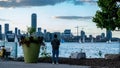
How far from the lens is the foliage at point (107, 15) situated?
3203 cm

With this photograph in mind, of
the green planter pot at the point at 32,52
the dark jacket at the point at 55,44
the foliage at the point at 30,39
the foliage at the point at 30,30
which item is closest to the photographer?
the dark jacket at the point at 55,44

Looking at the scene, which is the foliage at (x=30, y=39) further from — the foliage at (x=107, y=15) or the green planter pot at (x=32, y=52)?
the foliage at (x=107, y=15)

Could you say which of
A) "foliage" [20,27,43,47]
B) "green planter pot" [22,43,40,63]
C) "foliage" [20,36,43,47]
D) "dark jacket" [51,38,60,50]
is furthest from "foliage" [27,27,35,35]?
"dark jacket" [51,38,60,50]

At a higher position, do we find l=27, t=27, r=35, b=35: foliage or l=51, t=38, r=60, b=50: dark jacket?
l=27, t=27, r=35, b=35: foliage

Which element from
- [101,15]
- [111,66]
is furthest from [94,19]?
[111,66]

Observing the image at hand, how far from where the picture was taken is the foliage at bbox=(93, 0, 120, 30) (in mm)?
32031

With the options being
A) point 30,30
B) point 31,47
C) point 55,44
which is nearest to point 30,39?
point 31,47

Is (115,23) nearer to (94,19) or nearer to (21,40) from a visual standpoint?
(94,19)

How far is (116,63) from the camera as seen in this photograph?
29062 mm

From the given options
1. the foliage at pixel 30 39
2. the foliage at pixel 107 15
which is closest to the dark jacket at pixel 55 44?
the foliage at pixel 30 39

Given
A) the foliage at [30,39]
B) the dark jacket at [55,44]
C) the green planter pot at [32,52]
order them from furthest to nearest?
the foliage at [30,39] < the green planter pot at [32,52] < the dark jacket at [55,44]

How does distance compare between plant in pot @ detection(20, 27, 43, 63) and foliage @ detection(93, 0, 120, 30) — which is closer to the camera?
plant in pot @ detection(20, 27, 43, 63)

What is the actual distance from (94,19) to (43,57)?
437 centimetres

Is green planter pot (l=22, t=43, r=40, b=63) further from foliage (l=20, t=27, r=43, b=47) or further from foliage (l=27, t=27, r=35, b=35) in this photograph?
foliage (l=27, t=27, r=35, b=35)
